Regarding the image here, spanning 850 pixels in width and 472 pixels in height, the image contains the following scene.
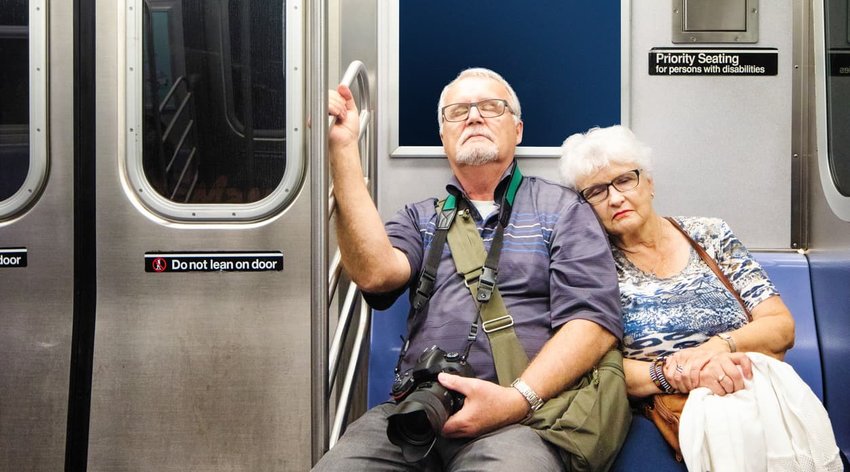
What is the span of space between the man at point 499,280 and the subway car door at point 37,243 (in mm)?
1177

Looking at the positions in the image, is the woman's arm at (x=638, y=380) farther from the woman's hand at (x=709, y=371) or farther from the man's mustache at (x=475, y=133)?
the man's mustache at (x=475, y=133)

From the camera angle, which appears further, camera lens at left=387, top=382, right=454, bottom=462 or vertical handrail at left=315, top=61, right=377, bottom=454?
vertical handrail at left=315, top=61, right=377, bottom=454

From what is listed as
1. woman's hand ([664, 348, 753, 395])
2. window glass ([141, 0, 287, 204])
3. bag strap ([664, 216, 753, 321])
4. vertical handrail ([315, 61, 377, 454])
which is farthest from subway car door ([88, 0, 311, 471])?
bag strap ([664, 216, 753, 321])

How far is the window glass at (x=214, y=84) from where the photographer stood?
2.43 metres

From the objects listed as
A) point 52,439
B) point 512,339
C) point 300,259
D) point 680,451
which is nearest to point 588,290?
point 512,339

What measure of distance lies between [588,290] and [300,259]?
1.09m

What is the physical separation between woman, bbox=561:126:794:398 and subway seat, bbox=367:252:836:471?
48cm

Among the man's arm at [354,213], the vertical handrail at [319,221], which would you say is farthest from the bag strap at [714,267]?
the vertical handrail at [319,221]

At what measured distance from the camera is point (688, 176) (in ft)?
10.0

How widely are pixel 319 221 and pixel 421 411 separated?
0.64m

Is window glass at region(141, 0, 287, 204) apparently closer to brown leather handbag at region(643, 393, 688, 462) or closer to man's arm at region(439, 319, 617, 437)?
man's arm at region(439, 319, 617, 437)

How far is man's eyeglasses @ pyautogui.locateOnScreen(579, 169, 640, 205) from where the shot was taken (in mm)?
2492

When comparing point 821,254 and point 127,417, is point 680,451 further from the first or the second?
point 127,417

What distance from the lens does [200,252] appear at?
2434 millimetres
